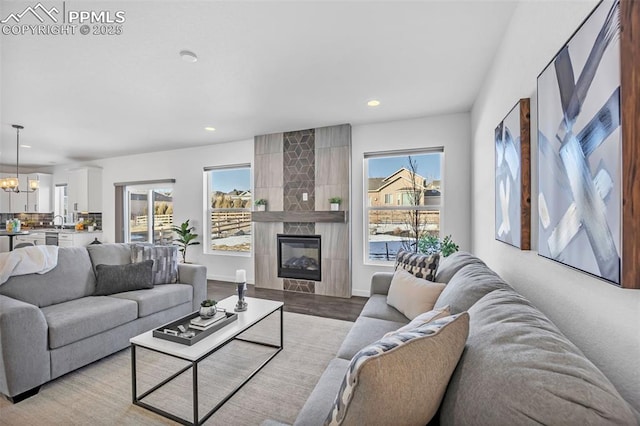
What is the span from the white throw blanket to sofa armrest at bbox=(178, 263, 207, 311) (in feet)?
3.59

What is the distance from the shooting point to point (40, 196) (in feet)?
23.3

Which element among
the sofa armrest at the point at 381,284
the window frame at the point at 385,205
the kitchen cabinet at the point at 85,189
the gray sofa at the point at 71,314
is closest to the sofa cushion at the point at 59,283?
the gray sofa at the point at 71,314

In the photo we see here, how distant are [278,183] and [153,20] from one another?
2918mm

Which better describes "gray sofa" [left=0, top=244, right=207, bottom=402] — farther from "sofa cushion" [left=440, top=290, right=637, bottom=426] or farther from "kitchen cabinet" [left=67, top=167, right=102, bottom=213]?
"kitchen cabinet" [left=67, top=167, right=102, bottom=213]

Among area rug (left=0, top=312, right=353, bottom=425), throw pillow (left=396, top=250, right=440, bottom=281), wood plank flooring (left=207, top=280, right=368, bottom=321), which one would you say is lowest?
wood plank flooring (left=207, top=280, right=368, bottom=321)

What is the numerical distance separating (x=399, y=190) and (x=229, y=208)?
10.5ft

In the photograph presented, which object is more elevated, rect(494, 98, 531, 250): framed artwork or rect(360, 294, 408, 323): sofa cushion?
rect(494, 98, 531, 250): framed artwork

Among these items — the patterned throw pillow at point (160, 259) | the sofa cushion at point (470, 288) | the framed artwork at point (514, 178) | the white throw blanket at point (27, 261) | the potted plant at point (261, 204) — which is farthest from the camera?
the potted plant at point (261, 204)

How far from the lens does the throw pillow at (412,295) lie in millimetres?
1962

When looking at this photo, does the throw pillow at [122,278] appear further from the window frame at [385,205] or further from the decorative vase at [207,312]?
the window frame at [385,205]

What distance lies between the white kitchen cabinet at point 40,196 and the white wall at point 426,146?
817 centimetres

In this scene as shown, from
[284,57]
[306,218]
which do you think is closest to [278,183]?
[306,218]

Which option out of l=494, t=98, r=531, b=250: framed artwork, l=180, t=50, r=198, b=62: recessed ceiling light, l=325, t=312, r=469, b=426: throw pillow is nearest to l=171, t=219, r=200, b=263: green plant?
l=180, t=50, r=198, b=62: recessed ceiling light

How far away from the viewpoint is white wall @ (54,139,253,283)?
516cm
